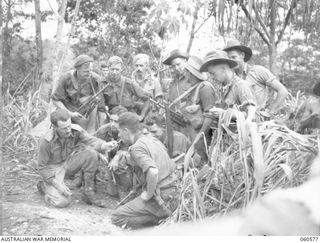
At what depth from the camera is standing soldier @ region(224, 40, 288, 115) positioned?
4.57 m

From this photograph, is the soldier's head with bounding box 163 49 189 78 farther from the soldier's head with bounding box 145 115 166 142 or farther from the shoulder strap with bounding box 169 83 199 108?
the soldier's head with bounding box 145 115 166 142

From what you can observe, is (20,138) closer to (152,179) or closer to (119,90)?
(119,90)

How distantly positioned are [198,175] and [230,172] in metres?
0.26

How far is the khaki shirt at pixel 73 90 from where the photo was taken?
546 cm

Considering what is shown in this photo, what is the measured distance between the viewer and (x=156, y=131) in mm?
5246

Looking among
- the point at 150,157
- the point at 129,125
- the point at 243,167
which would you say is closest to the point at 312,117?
the point at 243,167

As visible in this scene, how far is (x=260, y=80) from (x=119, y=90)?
1.58m

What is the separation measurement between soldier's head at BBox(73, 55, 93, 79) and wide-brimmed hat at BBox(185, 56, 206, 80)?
1.03 meters

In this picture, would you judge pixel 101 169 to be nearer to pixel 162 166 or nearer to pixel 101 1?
pixel 162 166

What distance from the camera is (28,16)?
10.7 meters

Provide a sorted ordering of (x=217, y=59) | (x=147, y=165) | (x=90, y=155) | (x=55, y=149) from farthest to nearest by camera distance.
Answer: (x=90, y=155)
(x=55, y=149)
(x=217, y=59)
(x=147, y=165)

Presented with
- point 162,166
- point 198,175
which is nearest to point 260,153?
point 198,175

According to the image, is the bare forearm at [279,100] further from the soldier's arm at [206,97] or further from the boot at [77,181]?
the boot at [77,181]

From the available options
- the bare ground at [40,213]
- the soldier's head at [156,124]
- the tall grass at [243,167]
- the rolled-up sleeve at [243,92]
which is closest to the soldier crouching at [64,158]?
the bare ground at [40,213]
